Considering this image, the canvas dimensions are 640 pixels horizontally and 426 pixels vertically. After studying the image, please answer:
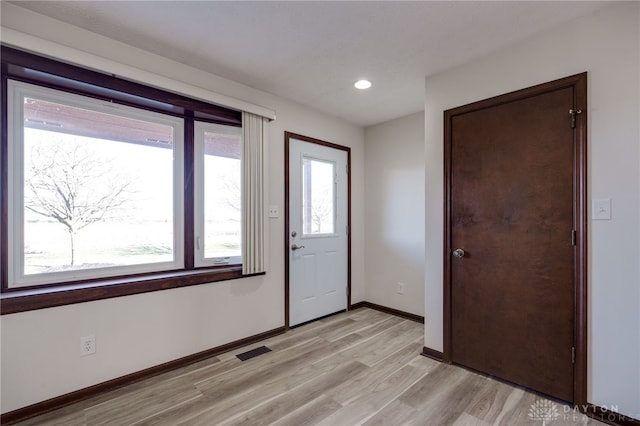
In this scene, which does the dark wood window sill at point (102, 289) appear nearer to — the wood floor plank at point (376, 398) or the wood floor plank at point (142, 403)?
the wood floor plank at point (142, 403)

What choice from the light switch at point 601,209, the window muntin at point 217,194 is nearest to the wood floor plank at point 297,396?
the window muntin at point 217,194

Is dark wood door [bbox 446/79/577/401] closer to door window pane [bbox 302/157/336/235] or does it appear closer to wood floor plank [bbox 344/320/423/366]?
wood floor plank [bbox 344/320/423/366]

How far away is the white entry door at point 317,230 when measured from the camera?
3.25 m

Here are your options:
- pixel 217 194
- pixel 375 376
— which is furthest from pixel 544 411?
pixel 217 194

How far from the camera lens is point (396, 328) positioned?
3229 millimetres

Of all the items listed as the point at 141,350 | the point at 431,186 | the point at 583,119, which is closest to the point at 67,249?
the point at 141,350

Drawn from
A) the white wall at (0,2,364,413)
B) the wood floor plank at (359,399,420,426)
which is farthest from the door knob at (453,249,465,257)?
the white wall at (0,2,364,413)

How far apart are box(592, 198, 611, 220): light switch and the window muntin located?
8.49ft

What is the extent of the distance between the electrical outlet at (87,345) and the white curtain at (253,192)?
114 cm

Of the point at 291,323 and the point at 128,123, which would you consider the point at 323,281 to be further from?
the point at 128,123

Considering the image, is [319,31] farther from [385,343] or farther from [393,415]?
[385,343]

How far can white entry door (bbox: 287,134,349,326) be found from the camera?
10.6 ft

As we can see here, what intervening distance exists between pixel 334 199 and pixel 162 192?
6.32 feet

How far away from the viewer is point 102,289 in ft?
6.71
